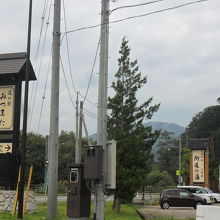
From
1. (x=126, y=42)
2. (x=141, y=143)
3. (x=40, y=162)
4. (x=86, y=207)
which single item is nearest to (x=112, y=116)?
(x=141, y=143)

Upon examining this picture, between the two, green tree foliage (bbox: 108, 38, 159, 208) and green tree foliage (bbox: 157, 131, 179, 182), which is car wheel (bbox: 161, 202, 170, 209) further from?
green tree foliage (bbox: 157, 131, 179, 182)

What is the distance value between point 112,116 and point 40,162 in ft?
141

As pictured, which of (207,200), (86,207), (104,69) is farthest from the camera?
(207,200)

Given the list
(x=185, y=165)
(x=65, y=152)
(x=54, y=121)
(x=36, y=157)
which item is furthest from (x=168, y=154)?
(x=54, y=121)

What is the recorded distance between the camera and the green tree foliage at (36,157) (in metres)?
64.9

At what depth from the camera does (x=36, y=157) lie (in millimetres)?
65875

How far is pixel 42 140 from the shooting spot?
228 feet

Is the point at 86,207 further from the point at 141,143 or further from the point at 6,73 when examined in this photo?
the point at 141,143

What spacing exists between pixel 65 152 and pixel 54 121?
58.9 m

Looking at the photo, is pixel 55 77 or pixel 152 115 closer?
pixel 55 77

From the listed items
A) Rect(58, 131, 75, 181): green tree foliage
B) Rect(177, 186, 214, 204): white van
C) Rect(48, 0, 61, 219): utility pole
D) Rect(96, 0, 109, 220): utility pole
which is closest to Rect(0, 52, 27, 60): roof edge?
Rect(48, 0, 61, 219): utility pole

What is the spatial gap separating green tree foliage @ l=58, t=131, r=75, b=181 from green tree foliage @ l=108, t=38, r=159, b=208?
1555 inches

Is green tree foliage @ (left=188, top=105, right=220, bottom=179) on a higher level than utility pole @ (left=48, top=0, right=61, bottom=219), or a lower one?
higher

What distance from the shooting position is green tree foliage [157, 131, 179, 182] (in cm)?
10162
